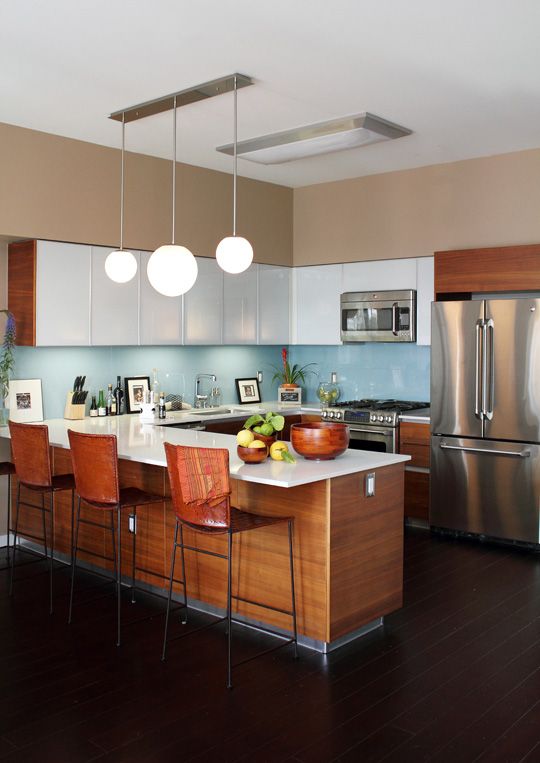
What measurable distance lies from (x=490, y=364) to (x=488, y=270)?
0.74 m

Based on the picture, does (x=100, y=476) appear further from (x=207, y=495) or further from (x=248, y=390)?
(x=248, y=390)

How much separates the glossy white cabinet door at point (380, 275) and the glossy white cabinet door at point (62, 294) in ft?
7.74

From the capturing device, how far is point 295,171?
636cm

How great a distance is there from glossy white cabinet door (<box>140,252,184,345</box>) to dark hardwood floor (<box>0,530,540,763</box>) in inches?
83.3

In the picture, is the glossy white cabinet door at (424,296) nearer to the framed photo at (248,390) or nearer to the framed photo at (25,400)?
the framed photo at (248,390)

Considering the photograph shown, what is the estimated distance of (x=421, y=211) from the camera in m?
6.25

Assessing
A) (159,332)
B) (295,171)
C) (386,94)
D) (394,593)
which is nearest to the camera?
(394,593)

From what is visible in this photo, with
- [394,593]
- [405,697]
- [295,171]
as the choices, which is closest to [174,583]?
[394,593]

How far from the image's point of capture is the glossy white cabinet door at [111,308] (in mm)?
5492

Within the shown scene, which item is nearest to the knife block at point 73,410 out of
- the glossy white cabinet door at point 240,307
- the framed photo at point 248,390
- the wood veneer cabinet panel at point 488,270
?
the glossy white cabinet door at point 240,307

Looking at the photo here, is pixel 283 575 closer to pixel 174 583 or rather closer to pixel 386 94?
pixel 174 583

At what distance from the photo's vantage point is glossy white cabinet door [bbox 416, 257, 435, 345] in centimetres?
620

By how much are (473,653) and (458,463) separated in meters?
2.16

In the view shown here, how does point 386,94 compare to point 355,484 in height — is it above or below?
above
